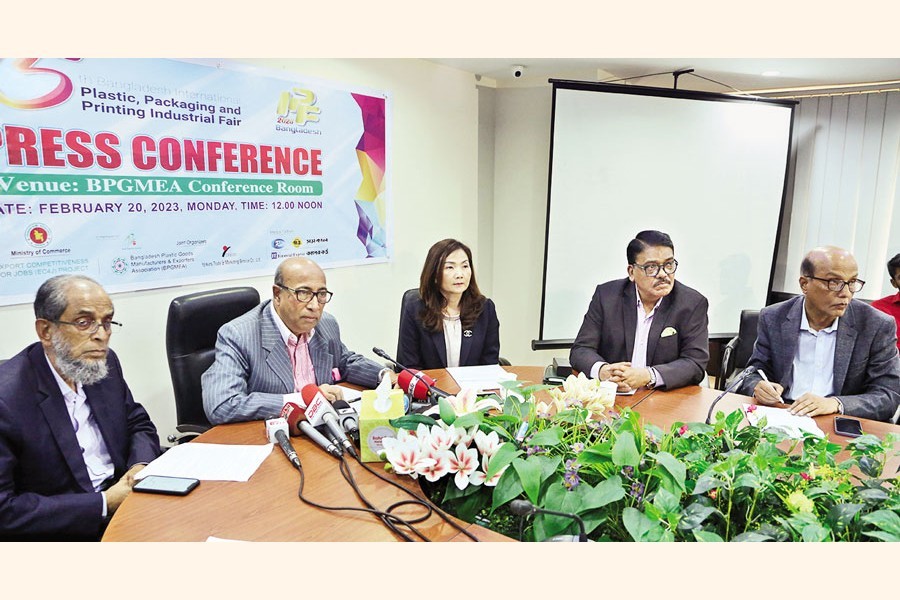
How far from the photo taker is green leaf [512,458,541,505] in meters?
1.17

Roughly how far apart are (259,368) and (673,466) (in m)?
1.50

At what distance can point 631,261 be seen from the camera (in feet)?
8.59

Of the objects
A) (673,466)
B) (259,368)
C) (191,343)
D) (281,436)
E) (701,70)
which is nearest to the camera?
(673,466)

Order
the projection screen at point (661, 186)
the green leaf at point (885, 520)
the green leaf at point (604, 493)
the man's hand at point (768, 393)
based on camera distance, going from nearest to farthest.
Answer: the green leaf at point (885, 520) → the green leaf at point (604, 493) → the man's hand at point (768, 393) → the projection screen at point (661, 186)

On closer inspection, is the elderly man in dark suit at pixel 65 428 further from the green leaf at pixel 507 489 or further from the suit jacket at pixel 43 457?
the green leaf at pixel 507 489

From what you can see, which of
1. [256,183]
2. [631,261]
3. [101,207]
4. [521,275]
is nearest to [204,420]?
[101,207]

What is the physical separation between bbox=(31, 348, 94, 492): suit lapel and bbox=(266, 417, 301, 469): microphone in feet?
1.70

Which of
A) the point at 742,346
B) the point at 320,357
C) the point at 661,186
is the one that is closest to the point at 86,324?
the point at 320,357

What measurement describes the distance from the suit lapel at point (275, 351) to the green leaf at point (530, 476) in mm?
1183

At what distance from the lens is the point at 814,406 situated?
6.53ft

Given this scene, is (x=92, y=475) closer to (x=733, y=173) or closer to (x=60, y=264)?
(x=60, y=264)

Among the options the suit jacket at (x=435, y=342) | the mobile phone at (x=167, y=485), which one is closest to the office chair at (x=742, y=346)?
the suit jacket at (x=435, y=342)

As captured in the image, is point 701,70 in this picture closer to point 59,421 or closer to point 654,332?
point 654,332

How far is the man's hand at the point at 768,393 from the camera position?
2.10 m
